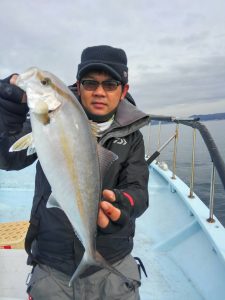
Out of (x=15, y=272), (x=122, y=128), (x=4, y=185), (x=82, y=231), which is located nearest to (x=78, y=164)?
(x=82, y=231)

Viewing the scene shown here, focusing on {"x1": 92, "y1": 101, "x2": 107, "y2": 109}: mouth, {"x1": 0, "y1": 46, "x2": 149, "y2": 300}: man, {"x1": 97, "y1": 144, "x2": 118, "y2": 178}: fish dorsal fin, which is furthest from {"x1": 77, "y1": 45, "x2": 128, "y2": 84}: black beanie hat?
{"x1": 97, "y1": 144, "x2": 118, "y2": 178}: fish dorsal fin

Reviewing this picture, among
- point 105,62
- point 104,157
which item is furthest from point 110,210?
point 105,62

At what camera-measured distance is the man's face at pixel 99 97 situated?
2.50 m

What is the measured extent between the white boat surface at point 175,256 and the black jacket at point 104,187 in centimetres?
A: 83

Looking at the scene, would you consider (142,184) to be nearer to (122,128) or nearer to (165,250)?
(122,128)

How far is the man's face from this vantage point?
2498 millimetres

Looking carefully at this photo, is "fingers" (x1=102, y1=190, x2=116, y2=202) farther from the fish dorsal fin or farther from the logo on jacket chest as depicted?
the logo on jacket chest

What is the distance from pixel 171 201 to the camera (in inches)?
240

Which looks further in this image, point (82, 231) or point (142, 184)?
point (142, 184)

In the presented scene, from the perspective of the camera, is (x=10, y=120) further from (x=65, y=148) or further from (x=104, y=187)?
(x=104, y=187)

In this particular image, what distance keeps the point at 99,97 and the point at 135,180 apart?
710 mm

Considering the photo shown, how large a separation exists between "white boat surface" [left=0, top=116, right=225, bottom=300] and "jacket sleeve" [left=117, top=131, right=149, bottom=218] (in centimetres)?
162

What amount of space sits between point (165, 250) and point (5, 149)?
336 centimetres

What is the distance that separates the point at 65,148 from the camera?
1.81 meters
